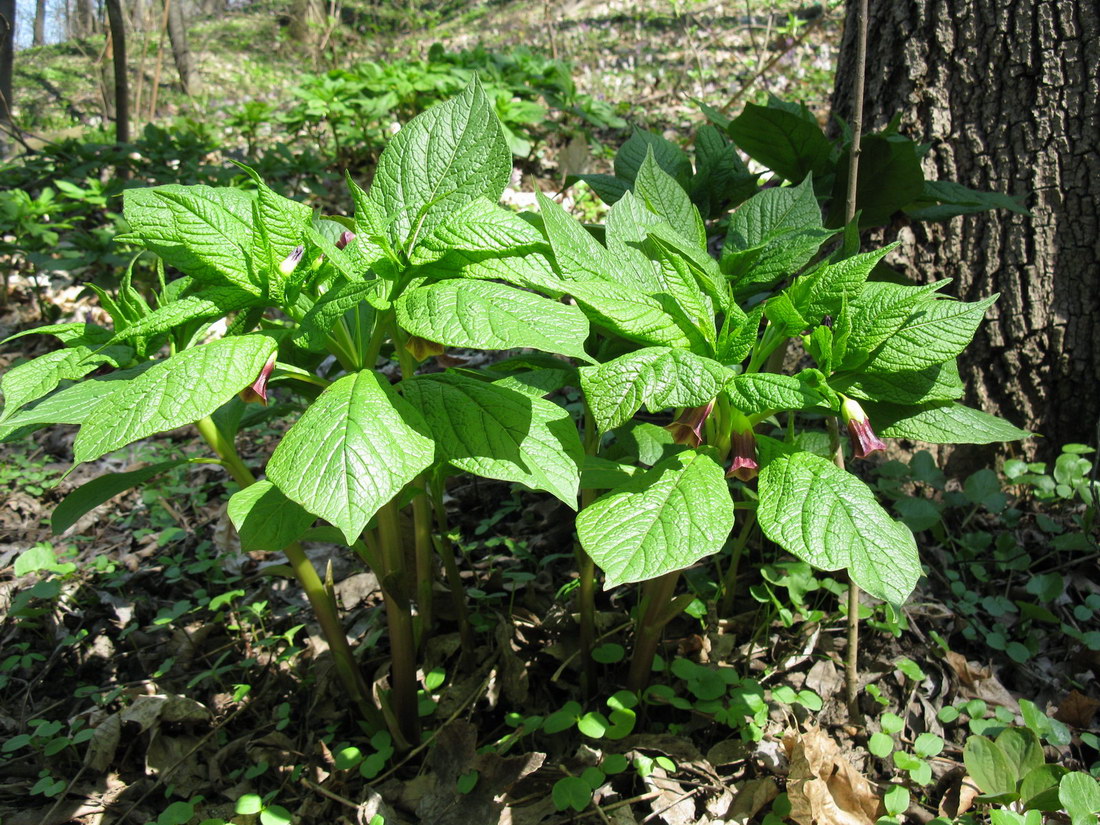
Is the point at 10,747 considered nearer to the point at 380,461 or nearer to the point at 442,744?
the point at 442,744

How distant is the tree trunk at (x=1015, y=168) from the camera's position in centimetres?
204

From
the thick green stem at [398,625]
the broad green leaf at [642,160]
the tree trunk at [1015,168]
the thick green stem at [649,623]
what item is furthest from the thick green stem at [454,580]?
the tree trunk at [1015,168]

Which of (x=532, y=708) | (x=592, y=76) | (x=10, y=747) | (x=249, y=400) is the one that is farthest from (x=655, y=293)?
(x=592, y=76)

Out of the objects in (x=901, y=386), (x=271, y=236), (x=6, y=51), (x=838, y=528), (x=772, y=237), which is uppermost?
(x=6, y=51)

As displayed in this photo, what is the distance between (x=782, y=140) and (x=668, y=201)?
48 cm

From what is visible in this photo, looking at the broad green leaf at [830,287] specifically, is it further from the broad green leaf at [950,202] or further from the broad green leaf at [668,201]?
the broad green leaf at [950,202]

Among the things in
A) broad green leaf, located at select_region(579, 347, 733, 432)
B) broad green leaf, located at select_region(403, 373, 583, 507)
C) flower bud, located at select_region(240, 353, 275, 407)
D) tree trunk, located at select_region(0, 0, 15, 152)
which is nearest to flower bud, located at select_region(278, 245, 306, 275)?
flower bud, located at select_region(240, 353, 275, 407)

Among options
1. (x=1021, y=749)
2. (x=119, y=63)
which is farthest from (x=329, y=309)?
(x=119, y=63)

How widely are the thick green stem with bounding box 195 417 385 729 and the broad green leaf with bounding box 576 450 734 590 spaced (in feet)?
1.76

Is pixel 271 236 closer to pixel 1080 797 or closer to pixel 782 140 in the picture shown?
pixel 782 140

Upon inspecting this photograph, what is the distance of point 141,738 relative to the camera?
1790 mm

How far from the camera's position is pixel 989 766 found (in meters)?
1.43

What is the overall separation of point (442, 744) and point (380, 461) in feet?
2.91

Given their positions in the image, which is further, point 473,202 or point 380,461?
point 473,202
